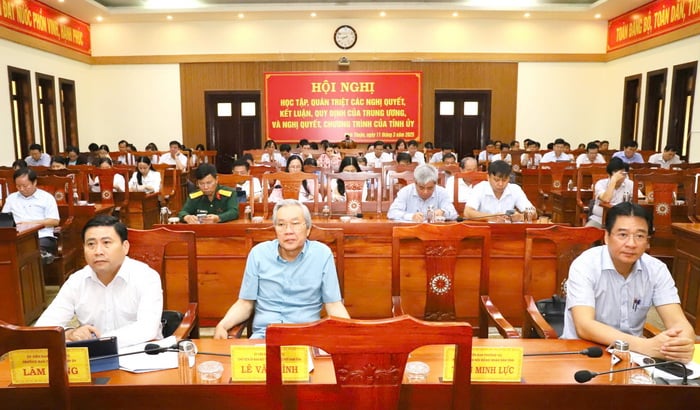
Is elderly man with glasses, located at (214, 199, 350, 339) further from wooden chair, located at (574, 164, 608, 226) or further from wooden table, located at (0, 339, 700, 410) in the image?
wooden chair, located at (574, 164, 608, 226)

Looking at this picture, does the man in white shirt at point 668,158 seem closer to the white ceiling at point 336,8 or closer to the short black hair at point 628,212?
the white ceiling at point 336,8

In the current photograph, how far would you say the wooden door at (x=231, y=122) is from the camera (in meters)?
11.3

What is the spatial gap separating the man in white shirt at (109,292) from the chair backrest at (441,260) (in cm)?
106

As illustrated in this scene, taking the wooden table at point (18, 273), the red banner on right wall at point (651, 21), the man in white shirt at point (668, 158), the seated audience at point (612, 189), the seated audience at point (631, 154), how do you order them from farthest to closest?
Result: the seated audience at point (631, 154), the red banner on right wall at point (651, 21), the man in white shirt at point (668, 158), the seated audience at point (612, 189), the wooden table at point (18, 273)

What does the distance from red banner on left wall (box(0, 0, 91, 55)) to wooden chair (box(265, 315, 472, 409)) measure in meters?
9.02

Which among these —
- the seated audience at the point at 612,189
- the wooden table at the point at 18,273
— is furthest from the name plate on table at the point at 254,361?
the seated audience at the point at 612,189

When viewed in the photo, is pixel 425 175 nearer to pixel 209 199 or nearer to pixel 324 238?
pixel 324 238

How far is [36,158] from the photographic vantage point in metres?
7.88

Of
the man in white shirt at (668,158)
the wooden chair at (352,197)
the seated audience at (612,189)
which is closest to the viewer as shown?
the wooden chair at (352,197)

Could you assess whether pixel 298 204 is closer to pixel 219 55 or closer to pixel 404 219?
pixel 404 219

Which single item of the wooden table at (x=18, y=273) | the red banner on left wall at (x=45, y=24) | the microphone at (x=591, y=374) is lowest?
the wooden table at (x=18, y=273)

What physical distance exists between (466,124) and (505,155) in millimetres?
2910

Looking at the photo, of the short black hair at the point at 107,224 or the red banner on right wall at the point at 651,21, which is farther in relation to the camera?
the red banner on right wall at the point at 651,21

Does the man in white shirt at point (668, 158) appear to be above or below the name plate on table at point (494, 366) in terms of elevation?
above
